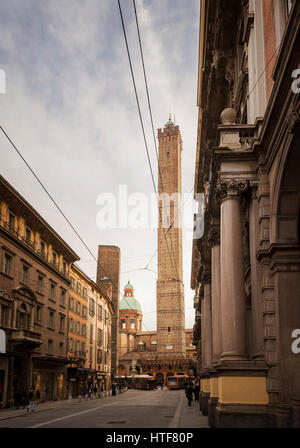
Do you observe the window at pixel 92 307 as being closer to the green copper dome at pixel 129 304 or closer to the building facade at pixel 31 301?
the building facade at pixel 31 301

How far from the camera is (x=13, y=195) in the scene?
33.0m

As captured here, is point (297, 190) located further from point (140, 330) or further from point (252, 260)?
point (140, 330)

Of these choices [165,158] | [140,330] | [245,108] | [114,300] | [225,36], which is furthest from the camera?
[140,330]

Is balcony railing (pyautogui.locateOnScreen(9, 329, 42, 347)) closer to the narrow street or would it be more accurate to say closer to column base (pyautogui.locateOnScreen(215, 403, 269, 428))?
the narrow street

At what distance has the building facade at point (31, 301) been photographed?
32500 mm

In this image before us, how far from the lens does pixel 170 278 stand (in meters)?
106

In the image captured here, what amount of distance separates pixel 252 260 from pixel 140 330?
14376 centimetres

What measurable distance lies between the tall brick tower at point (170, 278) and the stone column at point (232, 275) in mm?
89581

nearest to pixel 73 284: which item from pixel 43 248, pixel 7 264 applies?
pixel 43 248

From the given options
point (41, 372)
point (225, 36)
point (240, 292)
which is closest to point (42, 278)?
point (41, 372)

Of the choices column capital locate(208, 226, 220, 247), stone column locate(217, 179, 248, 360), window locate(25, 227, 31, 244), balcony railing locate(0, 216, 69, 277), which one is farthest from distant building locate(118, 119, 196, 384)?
stone column locate(217, 179, 248, 360)

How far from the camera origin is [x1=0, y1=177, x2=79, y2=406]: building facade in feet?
107

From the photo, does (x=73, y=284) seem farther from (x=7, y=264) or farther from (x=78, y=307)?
(x=7, y=264)

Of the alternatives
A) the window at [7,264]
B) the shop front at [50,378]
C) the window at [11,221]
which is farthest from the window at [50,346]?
the window at [11,221]
